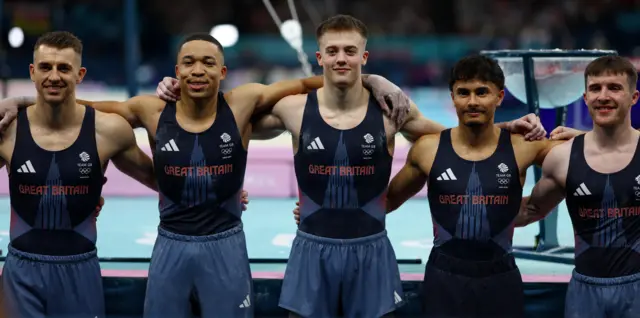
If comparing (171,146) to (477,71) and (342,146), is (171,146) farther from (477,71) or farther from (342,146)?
(477,71)

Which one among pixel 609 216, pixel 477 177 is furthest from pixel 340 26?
pixel 609 216

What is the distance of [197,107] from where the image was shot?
3.97 m

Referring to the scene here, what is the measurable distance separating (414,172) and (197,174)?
991 millimetres

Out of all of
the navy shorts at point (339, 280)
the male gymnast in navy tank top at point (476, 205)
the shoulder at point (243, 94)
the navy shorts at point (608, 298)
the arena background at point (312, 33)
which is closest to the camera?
the navy shorts at point (608, 298)

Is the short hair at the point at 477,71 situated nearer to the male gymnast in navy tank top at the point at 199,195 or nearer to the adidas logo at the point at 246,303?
the male gymnast in navy tank top at the point at 199,195

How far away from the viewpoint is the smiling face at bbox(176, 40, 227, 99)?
12.7ft

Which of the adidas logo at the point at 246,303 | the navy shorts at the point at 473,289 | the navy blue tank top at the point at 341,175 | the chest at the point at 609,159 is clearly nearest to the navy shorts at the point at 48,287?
the adidas logo at the point at 246,303

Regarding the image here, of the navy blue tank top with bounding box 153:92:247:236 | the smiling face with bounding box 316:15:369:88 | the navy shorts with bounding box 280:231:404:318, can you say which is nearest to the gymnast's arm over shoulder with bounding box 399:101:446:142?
the smiling face with bounding box 316:15:369:88

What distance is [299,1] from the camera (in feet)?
63.7

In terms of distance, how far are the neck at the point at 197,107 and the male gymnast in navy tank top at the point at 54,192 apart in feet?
1.09

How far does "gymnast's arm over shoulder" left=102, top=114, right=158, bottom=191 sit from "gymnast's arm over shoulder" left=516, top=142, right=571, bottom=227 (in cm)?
175

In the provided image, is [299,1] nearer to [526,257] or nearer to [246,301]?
[526,257]

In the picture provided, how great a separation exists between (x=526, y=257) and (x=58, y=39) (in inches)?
128

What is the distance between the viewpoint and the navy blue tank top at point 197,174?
12.9 feet
